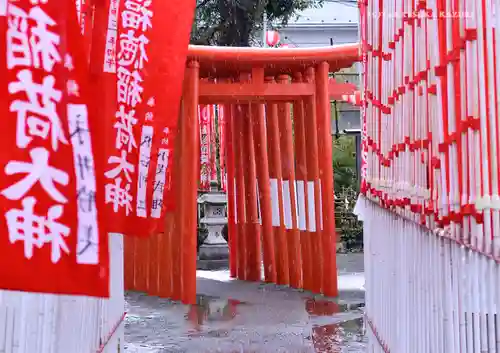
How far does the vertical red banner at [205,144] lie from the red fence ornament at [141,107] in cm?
962

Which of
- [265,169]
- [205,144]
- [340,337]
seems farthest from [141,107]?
[205,144]

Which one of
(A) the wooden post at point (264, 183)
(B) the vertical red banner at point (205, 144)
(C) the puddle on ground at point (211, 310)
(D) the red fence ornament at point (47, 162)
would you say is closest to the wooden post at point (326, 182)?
(C) the puddle on ground at point (211, 310)

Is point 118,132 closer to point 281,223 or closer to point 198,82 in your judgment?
→ point 198,82

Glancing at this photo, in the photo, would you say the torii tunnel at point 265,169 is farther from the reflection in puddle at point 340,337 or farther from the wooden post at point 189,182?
the reflection in puddle at point 340,337

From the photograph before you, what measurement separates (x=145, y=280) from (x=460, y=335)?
861 centimetres

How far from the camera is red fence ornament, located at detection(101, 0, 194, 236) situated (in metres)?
4.81

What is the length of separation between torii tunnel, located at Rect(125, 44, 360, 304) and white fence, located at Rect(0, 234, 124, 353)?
5141 millimetres

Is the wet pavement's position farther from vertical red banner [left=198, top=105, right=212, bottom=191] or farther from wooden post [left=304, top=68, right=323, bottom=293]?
vertical red banner [left=198, top=105, right=212, bottom=191]

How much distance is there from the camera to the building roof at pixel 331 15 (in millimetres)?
22578

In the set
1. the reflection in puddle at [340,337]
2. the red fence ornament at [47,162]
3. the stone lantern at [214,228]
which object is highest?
the red fence ornament at [47,162]

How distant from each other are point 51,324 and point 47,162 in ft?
3.30

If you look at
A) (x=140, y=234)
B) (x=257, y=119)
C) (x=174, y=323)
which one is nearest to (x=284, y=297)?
(x=174, y=323)

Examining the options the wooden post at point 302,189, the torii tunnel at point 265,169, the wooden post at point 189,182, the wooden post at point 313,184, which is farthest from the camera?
the wooden post at point 302,189

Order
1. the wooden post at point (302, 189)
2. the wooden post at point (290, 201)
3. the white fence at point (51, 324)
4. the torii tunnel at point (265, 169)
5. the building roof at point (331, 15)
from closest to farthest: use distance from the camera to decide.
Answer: the white fence at point (51, 324), the torii tunnel at point (265, 169), the wooden post at point (302, 189), the wooden post at point (290, 201), the building roof at point (331, 15)
